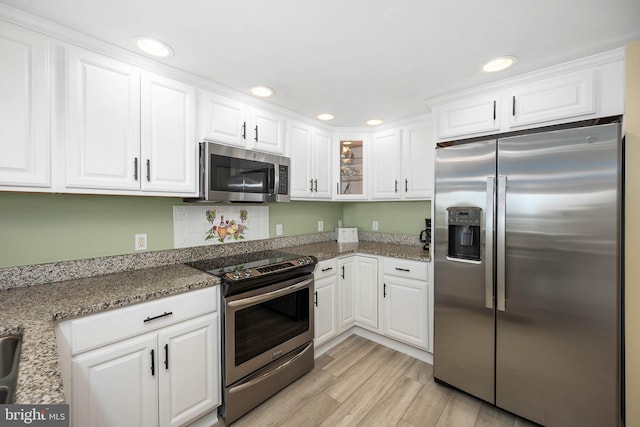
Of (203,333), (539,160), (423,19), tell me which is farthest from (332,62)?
(203,333)

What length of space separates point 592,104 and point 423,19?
1.20 metres

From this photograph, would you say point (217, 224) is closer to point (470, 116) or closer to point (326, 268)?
point (326, 268)

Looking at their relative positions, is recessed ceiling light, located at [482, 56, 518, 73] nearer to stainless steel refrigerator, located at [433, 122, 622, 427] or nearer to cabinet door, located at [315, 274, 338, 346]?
stainless steel refrigerator, located at [433, 122, 622, 427]

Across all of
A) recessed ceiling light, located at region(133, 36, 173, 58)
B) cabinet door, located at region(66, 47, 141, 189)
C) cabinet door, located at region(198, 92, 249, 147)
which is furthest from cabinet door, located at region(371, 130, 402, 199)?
cabinet door, located at region(66, 47, 141, 189)

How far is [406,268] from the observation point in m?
2.47

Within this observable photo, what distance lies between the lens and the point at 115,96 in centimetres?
156

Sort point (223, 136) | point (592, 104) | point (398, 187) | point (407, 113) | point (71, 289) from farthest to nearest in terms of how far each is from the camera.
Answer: point (398, 187), point (407, 113), point (223, 136), point (592, 104), point (71, 289)

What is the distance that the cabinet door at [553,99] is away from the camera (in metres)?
1.67

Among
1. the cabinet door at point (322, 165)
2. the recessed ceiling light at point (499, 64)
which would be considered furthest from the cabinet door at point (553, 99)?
the cabinet door at point (322, 165)

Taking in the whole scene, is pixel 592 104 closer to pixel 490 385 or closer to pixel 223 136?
pixel 490 385

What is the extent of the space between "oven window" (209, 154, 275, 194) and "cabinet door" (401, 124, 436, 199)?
4.39 ft

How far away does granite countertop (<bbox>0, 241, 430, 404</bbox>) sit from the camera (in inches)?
28.6

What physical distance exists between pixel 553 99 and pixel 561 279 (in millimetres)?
1121

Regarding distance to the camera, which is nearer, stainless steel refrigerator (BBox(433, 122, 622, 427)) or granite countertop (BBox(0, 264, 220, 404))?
granite countertop (BBox(0, 264, 220, 404))
